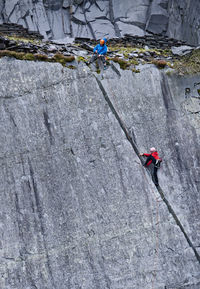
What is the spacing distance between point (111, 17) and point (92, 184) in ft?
26.0

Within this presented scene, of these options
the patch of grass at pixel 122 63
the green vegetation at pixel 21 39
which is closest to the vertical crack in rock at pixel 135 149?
the patch of grass at pixel 122 63

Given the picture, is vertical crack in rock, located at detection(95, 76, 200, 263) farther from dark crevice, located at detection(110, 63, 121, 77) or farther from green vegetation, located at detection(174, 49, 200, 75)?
green vegetation, located at detection(174, 49, 200, 75)

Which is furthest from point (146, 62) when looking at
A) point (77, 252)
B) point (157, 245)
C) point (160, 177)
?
point (77, 252)

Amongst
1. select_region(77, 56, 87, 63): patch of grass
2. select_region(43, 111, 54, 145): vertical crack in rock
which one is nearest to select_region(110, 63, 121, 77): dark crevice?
select_region(77, 56, 87, 63): patch of grass

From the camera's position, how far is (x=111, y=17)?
41.6 feet

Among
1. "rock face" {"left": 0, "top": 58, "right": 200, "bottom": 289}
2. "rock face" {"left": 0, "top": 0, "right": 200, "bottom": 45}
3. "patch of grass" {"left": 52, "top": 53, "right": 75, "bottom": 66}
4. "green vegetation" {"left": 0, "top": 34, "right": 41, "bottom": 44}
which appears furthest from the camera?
"rock face" {"left": 0, "top": 0, "right": 200, "bottom": 45}

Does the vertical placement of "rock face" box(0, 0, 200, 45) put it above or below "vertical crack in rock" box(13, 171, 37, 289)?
above

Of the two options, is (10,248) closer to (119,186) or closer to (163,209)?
(119,186)

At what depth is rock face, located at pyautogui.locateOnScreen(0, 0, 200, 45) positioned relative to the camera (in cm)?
1237

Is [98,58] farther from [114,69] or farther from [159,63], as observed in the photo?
[159,63]

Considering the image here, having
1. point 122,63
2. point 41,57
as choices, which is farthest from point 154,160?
point 41,57

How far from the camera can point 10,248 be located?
888cm

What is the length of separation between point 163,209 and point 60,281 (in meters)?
4.06

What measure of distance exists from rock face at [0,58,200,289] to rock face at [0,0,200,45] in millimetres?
3789
